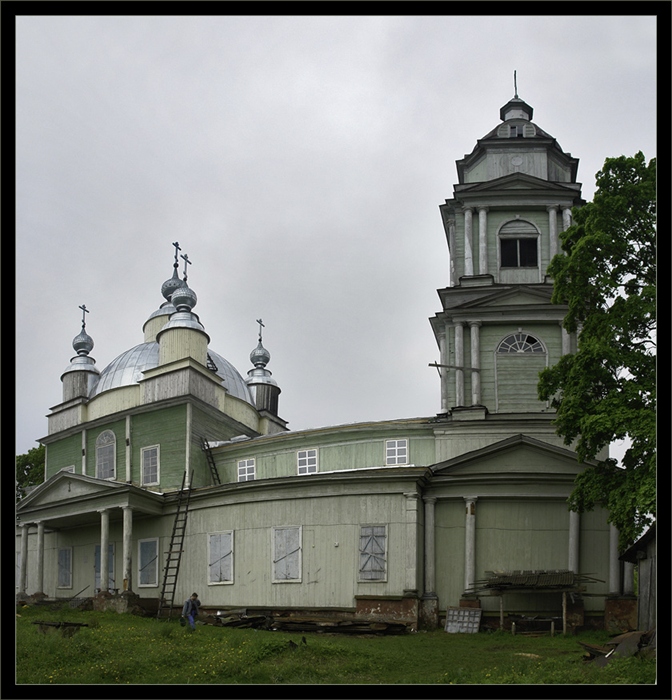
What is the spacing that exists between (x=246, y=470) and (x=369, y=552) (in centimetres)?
926

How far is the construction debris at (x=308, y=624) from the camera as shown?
26828 mm

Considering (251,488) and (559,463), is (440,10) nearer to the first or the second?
(559,463)

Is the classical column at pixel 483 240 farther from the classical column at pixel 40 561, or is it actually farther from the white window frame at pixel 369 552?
the classical column at pixel 40 561

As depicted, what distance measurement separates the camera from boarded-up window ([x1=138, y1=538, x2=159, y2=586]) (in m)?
35.0

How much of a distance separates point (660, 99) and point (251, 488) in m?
22.8

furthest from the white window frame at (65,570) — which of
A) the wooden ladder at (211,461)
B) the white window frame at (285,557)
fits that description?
the white window frame at (285,557)

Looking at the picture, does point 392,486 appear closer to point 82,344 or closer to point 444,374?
point 444,374

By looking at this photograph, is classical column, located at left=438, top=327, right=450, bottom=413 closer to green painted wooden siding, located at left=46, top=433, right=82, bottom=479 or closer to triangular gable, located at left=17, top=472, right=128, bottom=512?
triangular gable, located at left=17, top=472, right=128, bottom=512

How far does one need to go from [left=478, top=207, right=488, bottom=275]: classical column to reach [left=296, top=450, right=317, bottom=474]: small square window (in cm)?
884

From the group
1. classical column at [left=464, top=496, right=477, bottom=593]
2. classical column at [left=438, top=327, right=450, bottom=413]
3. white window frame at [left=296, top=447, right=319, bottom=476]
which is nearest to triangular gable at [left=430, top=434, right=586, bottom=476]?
classical column at [left=464, top=496, right=477, bottom=593]

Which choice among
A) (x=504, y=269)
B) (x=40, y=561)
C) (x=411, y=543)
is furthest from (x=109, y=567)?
(x=504, y=269)

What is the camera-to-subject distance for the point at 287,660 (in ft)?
65.0

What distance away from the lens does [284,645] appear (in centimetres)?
2095

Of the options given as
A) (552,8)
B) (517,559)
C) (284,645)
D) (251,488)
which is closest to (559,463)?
(517,559)
